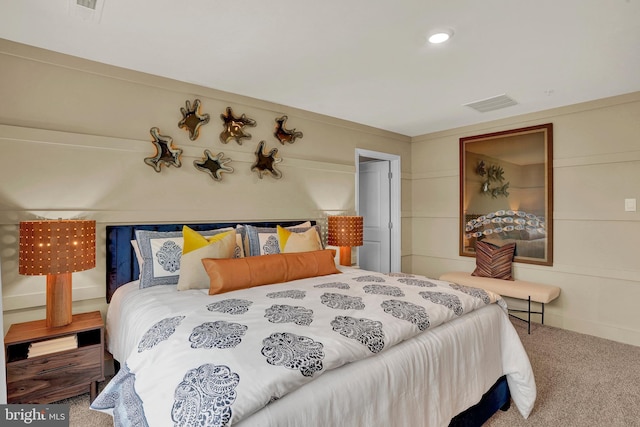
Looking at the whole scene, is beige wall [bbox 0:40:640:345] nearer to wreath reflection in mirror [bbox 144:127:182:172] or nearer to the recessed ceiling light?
wreath reflection in mirror [bbox 144:127:182:172]

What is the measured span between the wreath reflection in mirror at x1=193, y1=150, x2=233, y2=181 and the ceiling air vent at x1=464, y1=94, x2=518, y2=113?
8.50 feet

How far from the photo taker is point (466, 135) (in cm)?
439

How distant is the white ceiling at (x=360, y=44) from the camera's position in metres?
1.89

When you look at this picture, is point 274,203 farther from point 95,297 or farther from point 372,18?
point 372,18

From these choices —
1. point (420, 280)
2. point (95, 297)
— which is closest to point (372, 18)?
point (420, 280)

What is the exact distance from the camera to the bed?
1108 millimetres

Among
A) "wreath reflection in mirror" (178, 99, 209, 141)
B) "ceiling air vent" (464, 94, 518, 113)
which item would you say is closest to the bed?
"wreath reflection in mirror" (178, 99, 209, 141)

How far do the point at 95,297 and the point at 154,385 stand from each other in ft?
5.65

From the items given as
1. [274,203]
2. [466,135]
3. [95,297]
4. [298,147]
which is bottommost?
[95,297]

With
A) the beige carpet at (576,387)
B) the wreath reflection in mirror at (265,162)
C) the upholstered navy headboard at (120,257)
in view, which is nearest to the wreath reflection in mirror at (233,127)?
the wreath reflection in mirror at (265,162)

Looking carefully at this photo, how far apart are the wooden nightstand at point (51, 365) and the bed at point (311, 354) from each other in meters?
0.15

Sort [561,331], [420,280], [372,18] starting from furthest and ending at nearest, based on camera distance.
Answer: [561,331], [420,280], [372,18]

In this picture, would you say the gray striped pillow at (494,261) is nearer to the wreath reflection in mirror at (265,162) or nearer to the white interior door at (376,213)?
the white interior door at (376,213)

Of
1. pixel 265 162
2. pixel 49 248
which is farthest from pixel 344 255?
pixel 49 248
